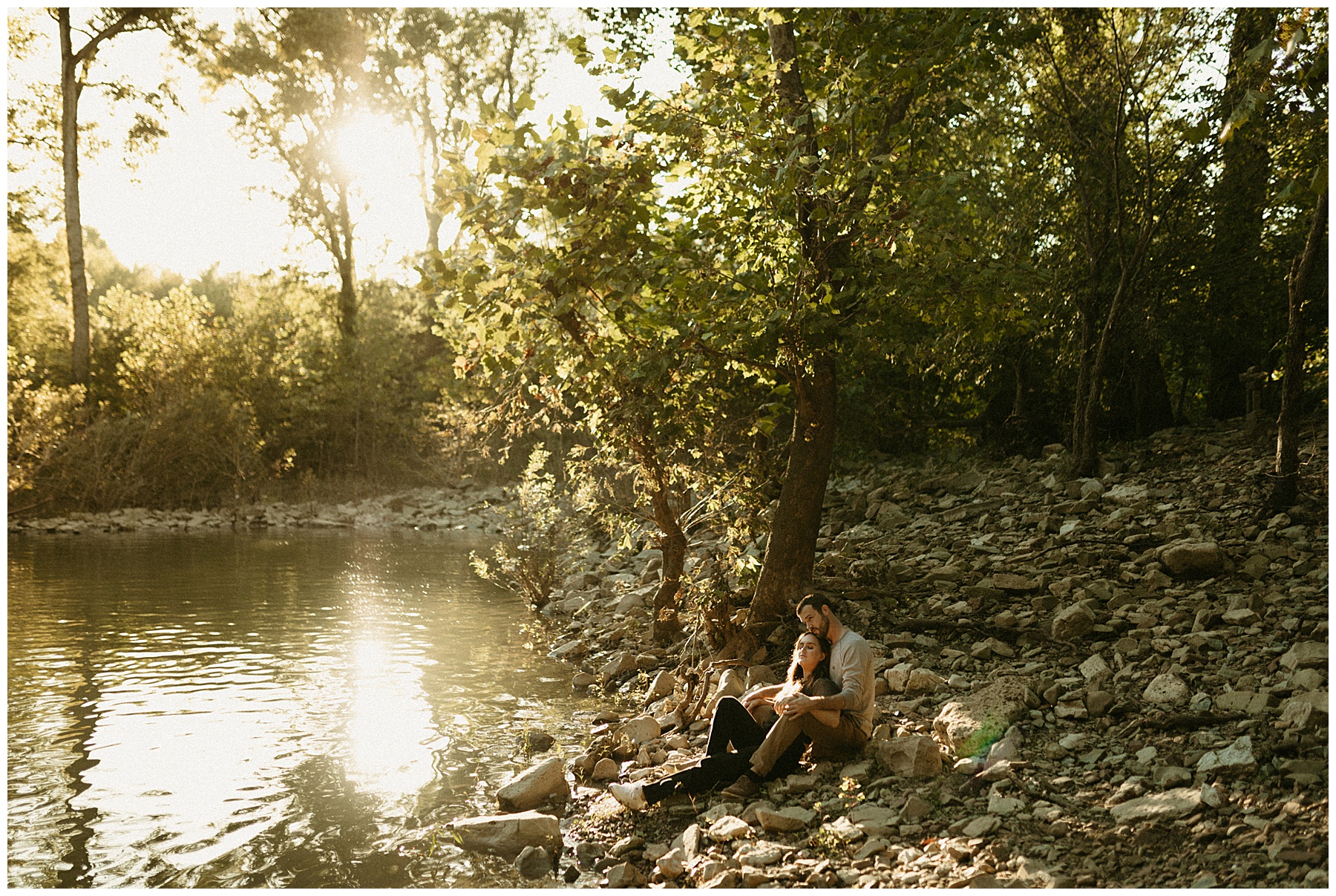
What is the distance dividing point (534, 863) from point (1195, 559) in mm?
6261

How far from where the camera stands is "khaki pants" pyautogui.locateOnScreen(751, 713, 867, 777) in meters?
6.10

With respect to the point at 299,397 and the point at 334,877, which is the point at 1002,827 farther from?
the point at 299,397

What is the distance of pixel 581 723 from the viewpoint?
8453 millimetres

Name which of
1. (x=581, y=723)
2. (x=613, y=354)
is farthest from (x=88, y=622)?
(x=613, y=354)

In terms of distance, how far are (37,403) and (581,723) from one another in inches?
801

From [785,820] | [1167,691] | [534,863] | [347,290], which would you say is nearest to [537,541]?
[534,863]

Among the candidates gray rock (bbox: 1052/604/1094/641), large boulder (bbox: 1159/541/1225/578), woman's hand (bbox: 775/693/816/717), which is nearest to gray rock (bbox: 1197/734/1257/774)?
woman's hand (bbox: 775/693/816/717)

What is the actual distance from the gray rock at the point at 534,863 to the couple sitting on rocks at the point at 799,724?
2.42 feet

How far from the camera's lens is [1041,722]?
6.24 m

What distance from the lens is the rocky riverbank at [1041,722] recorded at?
465cm

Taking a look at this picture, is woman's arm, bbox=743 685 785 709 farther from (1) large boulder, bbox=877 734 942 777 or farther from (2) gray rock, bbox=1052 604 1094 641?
(2) gray rock, bbox=1052 604 1094 641

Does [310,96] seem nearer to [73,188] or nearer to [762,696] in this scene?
[73,188]

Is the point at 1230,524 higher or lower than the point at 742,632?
higher

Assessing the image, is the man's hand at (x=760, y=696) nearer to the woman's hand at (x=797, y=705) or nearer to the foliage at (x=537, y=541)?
the woman's hand at (x=797, y=705)
